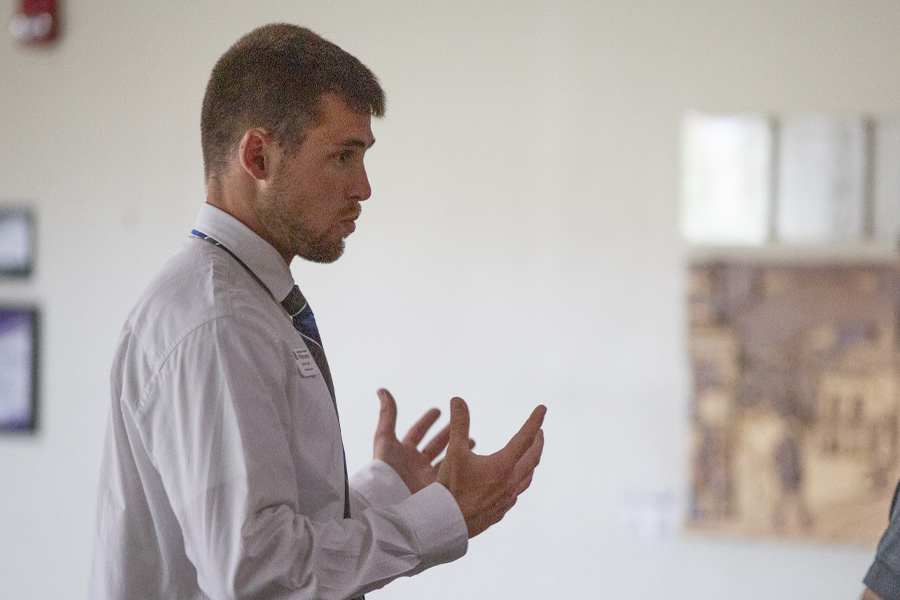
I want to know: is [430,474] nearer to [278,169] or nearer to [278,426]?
[278,426]

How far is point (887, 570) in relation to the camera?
1.07 metres

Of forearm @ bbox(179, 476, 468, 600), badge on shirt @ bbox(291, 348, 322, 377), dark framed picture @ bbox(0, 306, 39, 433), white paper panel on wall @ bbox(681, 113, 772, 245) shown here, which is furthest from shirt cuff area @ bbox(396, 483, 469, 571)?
dark framed picture @ bbox(0, 306, 39, 433)

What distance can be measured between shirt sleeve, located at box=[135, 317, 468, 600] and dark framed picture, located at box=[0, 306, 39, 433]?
238 centimetres

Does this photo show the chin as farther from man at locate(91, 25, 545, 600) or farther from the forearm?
the forearm

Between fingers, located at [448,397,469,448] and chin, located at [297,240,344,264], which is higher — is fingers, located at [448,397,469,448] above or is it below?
below

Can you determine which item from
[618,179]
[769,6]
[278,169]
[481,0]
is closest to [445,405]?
[618,179]

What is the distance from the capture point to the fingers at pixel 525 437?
1.16 m

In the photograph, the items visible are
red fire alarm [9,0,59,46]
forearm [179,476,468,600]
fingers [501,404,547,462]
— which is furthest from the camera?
red fire alarm [9,0,59,46]

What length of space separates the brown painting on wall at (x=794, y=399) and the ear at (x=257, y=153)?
1913mm

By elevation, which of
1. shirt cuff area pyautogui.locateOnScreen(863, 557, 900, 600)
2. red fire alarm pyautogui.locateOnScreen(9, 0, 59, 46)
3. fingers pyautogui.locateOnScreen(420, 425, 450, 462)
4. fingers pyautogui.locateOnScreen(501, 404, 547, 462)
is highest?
red fire alarm pyautogui.locateOnScreen(9, 0, 59, 46)

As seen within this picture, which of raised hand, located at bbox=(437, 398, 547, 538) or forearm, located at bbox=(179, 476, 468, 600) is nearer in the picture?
forearm, located at bbox=(179, 476, 468, 600)

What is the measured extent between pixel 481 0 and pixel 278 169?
1.96 m

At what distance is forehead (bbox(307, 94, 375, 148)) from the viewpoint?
116 centimetres

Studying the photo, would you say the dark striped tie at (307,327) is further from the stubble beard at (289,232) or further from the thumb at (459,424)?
the thumb at (459,424)
